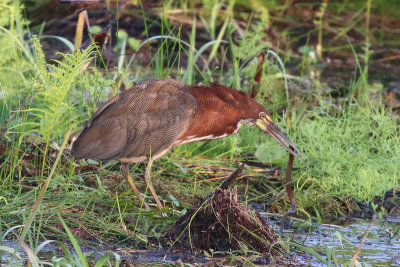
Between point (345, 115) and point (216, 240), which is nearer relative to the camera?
point (216, 240)

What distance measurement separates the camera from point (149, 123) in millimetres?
5441

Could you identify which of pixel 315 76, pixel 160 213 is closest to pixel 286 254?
pixel 160 213

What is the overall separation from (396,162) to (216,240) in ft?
7.72

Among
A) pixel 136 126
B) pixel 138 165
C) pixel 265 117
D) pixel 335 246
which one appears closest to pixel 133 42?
pixel 138 165

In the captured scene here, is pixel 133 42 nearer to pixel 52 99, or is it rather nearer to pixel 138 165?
pixel 138 165

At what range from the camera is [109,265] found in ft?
13.9

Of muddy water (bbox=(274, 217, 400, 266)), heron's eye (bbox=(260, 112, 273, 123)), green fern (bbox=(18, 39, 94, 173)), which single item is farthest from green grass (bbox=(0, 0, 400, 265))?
heron's eye (bbox=(260, 112, 273, 123))

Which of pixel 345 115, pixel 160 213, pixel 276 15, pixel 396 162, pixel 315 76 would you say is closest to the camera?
pixel 160 213

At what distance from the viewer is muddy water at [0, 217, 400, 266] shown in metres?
4.53

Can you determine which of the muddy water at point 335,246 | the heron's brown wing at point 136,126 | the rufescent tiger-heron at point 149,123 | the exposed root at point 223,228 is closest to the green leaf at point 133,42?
the rufescent tiger-heron at point 149,123

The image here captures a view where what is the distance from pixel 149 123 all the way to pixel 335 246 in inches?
59.2

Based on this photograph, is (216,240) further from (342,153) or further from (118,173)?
(342,153)

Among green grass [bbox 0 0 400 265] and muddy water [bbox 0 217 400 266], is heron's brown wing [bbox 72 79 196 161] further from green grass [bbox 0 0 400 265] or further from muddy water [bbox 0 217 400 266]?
muddy water [bbox 0 217 400 266]

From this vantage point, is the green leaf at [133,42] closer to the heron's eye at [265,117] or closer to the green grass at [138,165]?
the green grass at [138,165]
